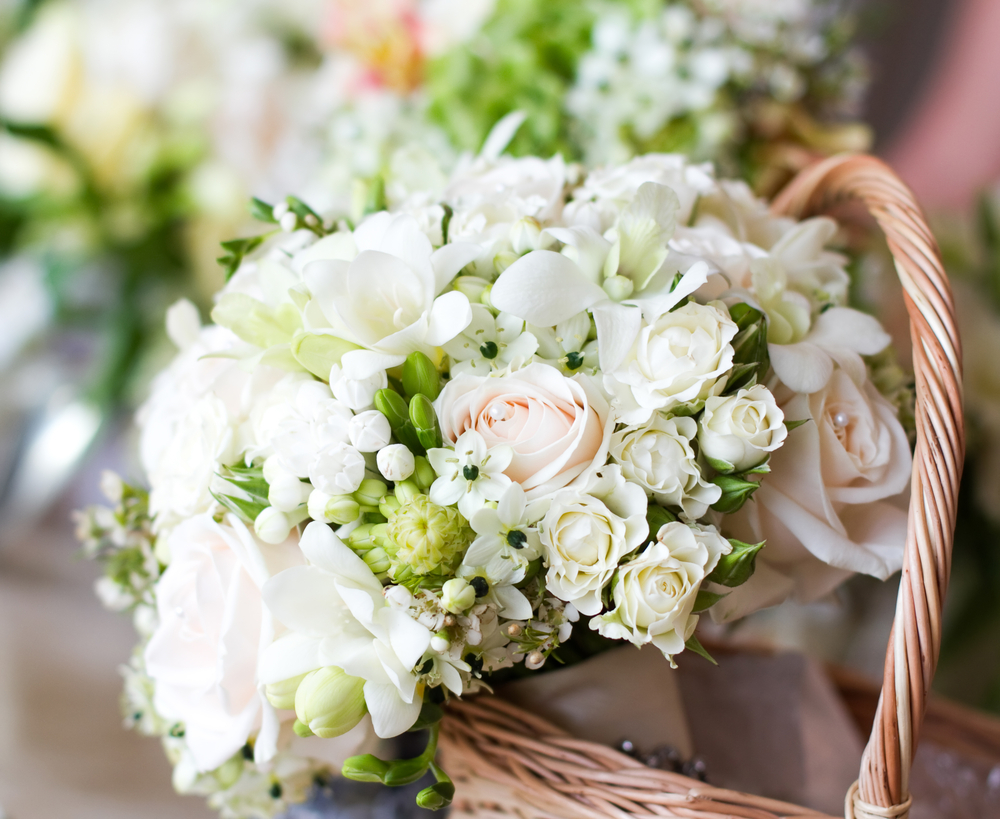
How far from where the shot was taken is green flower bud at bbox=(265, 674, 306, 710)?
45cm

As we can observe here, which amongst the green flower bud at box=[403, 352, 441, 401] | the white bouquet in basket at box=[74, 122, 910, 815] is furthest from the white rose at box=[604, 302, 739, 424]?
the green flower bud at box=[403, 352, 441, 401]

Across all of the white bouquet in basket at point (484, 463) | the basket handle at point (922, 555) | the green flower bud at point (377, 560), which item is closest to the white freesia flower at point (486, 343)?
the white bouquet in basket at point (484, 463)

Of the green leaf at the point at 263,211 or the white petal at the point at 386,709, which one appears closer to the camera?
the white petal at the point at 386,709

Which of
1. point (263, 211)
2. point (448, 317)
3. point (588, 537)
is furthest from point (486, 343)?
point (263, 211)

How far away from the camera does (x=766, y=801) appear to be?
0.49 meters

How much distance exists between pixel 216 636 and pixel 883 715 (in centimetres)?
41

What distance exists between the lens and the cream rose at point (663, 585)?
41cm

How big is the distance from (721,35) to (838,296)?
0.58 meters

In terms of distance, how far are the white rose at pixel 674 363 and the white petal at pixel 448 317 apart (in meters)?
0.09

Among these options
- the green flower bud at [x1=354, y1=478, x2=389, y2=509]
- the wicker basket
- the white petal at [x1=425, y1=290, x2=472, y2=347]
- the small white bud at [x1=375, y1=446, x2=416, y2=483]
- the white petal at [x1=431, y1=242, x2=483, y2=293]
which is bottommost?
the wicker basket

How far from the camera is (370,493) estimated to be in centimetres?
45

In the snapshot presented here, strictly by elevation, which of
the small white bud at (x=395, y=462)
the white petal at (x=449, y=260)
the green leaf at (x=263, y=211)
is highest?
the green leaf at (x=263, y=211)

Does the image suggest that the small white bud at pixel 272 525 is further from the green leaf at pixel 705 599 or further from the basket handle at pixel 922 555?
the basket handle at pixel 922 555

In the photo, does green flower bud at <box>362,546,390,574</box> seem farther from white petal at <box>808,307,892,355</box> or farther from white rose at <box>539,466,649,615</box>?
white petal at <box>808,307,892,355</box>
